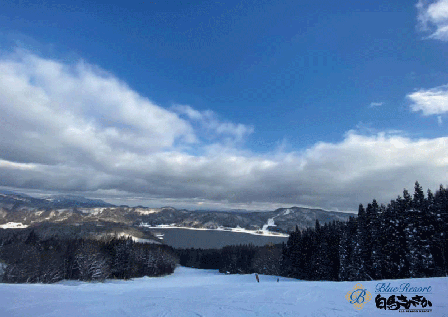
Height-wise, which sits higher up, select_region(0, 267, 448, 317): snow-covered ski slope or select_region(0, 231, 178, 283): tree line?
select_region(0, 267, 448, 317): snow-covered ski slope

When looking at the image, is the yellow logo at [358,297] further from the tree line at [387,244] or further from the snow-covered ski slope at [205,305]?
the tree line at [387,244]

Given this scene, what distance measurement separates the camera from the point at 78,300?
1423cm

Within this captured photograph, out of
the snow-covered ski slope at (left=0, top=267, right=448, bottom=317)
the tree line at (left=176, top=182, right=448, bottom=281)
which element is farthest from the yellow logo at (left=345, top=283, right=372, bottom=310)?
the tree line at (left=176, top=182, right=448, bottom=281)

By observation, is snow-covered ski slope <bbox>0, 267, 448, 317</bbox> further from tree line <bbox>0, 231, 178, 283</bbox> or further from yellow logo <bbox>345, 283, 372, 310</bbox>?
tree line <bbox>0, 231, 178, 283</bbox>

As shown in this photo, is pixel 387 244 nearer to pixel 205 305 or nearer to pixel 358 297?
pixel 358 297

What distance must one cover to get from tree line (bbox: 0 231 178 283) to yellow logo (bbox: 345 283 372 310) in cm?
6490

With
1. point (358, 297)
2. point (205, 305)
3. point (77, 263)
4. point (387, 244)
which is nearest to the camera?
point (205, 305)

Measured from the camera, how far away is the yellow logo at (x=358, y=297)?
40.2 feet

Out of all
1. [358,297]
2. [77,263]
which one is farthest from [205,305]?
[77,263]

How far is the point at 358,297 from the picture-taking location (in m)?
13.5

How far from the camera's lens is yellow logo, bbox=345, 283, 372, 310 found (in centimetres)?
1225

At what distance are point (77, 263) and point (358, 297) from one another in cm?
7625

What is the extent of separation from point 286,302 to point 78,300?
41.5 feet

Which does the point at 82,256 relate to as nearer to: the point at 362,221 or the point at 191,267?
the point at 362,221
